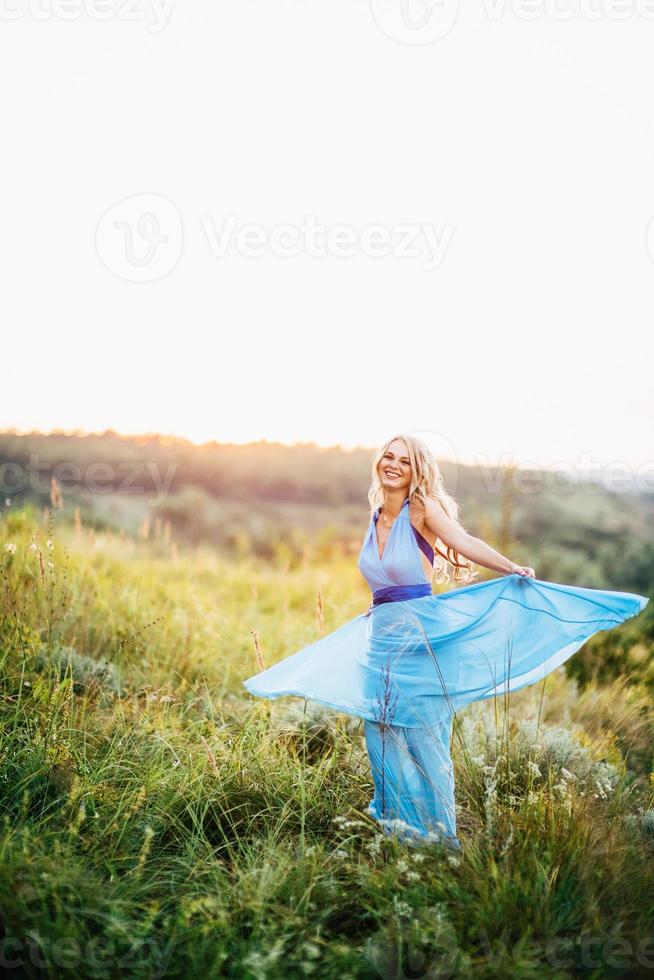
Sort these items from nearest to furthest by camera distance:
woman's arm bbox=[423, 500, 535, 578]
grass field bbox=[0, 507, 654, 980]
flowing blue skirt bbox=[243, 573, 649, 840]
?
grass field bbox=[0, 507, 654, 980]
flowing blue skirt bbox=[243, 573, 649, 840]
woman's arm bbox=[423, 500, 535, 578]

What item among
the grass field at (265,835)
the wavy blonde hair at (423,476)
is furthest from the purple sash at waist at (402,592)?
the grass field at (265,835)

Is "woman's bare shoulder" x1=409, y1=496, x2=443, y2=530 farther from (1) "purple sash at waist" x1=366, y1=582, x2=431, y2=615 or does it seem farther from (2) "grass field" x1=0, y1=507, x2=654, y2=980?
(2) "grass field" x1=0, y1=507, x2=654, y2=980

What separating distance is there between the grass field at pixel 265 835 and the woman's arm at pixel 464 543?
2.16ft

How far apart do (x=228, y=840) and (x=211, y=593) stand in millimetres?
4721

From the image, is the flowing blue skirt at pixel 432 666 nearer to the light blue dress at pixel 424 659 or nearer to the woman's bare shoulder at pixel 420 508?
the light blue dress at pixel 424 659

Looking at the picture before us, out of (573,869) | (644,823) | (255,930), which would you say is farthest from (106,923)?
(644,823)

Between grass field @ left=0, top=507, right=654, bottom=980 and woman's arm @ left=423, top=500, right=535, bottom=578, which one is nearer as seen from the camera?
grass field @ left=0, top=507, right=654, bottom=980

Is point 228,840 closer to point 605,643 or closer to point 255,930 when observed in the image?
point 255,930

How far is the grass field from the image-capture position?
2641 millimetres

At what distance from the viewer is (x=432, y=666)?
11.7 ft

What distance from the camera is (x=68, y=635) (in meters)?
5.27

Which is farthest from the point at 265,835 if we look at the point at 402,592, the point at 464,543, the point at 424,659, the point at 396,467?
the point at 396,467

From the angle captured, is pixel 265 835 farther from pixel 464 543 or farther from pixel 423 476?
pixel 423 476

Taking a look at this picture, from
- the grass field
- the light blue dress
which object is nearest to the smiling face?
the light blue dress
